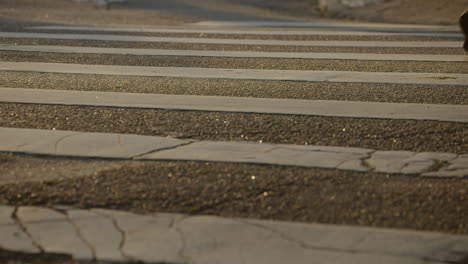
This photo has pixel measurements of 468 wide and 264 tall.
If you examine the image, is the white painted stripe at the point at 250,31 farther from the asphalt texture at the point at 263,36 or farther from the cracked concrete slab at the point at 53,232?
the cracked concrete slab at the point at 53,232

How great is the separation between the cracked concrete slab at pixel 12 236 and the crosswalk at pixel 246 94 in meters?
0.90

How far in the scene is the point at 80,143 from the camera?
14.2 feet

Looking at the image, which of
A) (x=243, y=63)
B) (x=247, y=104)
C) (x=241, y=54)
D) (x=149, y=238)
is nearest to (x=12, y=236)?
(x=149, y=238)

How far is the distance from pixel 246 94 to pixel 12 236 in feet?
9.36

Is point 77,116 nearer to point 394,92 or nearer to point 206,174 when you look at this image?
point 206,174

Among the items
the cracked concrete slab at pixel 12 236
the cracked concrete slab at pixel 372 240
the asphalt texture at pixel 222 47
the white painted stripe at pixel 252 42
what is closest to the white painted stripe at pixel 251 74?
the asphalt texture at pixel 222 47

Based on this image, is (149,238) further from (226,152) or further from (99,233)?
(226,152)

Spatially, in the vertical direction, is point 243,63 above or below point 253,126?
above

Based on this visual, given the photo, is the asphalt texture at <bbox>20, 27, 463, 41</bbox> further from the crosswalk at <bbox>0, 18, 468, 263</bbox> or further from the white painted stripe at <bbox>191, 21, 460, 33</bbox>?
the white painted stripe at <bbox>191, 21, 460, 33</bbox>

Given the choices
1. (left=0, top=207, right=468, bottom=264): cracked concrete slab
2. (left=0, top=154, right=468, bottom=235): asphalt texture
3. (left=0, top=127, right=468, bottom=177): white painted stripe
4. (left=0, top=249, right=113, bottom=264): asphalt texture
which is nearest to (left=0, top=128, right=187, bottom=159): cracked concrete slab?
(left=0, top=127, right=468, bottom=177): white painted stripe

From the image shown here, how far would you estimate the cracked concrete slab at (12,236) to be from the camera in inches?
116

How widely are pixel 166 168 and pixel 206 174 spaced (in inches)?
8.9

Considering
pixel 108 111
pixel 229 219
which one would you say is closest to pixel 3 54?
pixel 108 111

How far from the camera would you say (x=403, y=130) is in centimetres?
459
